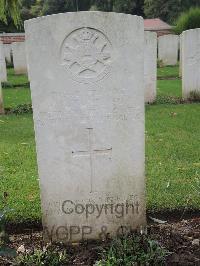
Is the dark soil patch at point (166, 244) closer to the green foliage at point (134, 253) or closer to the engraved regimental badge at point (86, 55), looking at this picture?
the green foliage at point (134, 253)

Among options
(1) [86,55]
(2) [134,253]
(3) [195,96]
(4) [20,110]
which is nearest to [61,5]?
(3) [195,96]

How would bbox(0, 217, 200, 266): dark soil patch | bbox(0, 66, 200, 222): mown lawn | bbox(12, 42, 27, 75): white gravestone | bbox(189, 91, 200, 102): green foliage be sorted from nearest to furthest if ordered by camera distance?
1. bbox(0, 217, 200, 266): dark soil patch
2. bbox(0, 66, 200, 222): mown lawn
3. bbox(189, 91, 200, 102): green foliage
4. bbox(12, 42, 27, 75): white gravestone

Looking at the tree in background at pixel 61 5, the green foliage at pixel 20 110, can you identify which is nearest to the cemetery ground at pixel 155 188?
the green foliage at pixel 20 110

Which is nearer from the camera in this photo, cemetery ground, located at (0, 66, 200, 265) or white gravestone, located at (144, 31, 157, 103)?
cemetery ground, located at (0, 66, 200, 265)

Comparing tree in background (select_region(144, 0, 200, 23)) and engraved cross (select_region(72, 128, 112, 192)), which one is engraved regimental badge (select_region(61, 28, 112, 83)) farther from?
tree in background (select_region(144, 0, 200, 23))

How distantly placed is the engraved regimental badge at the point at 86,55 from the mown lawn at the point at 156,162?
4.53ft

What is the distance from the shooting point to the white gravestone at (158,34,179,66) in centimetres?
1770

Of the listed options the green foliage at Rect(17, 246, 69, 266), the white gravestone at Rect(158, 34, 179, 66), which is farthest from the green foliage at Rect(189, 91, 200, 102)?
the white gravestone at Rect(158, 34, 179, 66)

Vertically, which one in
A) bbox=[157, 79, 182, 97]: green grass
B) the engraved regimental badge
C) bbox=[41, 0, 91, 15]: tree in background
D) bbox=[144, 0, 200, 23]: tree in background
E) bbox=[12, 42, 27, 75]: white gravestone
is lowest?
bbox=[157, 79, 182, 97]: green grass

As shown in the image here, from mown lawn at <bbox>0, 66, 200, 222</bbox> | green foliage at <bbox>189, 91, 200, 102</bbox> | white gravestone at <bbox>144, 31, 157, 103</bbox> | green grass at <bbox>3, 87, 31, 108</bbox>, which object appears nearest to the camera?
mown lawn at <bbox>0, 66, 200, 222</bbox>

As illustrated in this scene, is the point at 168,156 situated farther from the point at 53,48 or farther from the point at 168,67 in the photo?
the point at 168,67

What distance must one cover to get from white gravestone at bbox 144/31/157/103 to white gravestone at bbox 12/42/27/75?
7658mm

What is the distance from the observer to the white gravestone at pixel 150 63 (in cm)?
844

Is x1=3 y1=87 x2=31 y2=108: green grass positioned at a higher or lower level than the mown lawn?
lower
